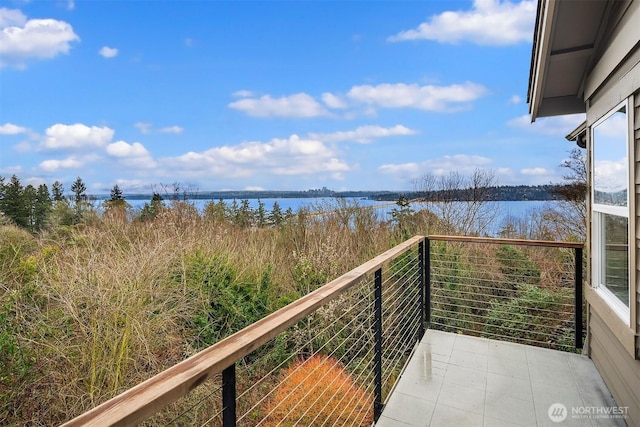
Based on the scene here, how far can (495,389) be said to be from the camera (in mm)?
2545

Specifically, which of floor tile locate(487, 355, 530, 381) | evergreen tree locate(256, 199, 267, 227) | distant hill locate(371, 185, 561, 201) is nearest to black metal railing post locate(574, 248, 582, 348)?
floor tile locate(487, 355, 530, 381)

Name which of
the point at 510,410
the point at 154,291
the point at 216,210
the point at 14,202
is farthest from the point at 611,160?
the point at 14,202

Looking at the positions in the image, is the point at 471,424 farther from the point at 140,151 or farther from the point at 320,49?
the point at 140,151

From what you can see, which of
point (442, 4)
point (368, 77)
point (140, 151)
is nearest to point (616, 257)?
point (442, 4)

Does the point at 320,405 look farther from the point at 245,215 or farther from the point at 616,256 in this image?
the point at 245,215

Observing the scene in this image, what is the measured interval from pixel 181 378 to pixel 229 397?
0.21 meters

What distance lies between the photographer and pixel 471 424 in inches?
84.9

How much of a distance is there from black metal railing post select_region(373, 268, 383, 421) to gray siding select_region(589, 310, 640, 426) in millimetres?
1524

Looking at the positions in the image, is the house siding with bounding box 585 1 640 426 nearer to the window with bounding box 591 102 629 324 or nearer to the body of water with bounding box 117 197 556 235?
the window with bounding box 591 102 629 324

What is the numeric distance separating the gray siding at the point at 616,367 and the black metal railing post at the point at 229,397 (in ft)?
7.99

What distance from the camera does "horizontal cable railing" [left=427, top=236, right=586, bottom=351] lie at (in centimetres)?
347

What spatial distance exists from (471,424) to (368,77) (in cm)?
864

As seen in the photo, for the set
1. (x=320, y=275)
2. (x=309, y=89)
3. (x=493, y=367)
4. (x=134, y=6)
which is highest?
(x=134, y=6)

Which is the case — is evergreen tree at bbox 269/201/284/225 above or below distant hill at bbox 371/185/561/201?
below
